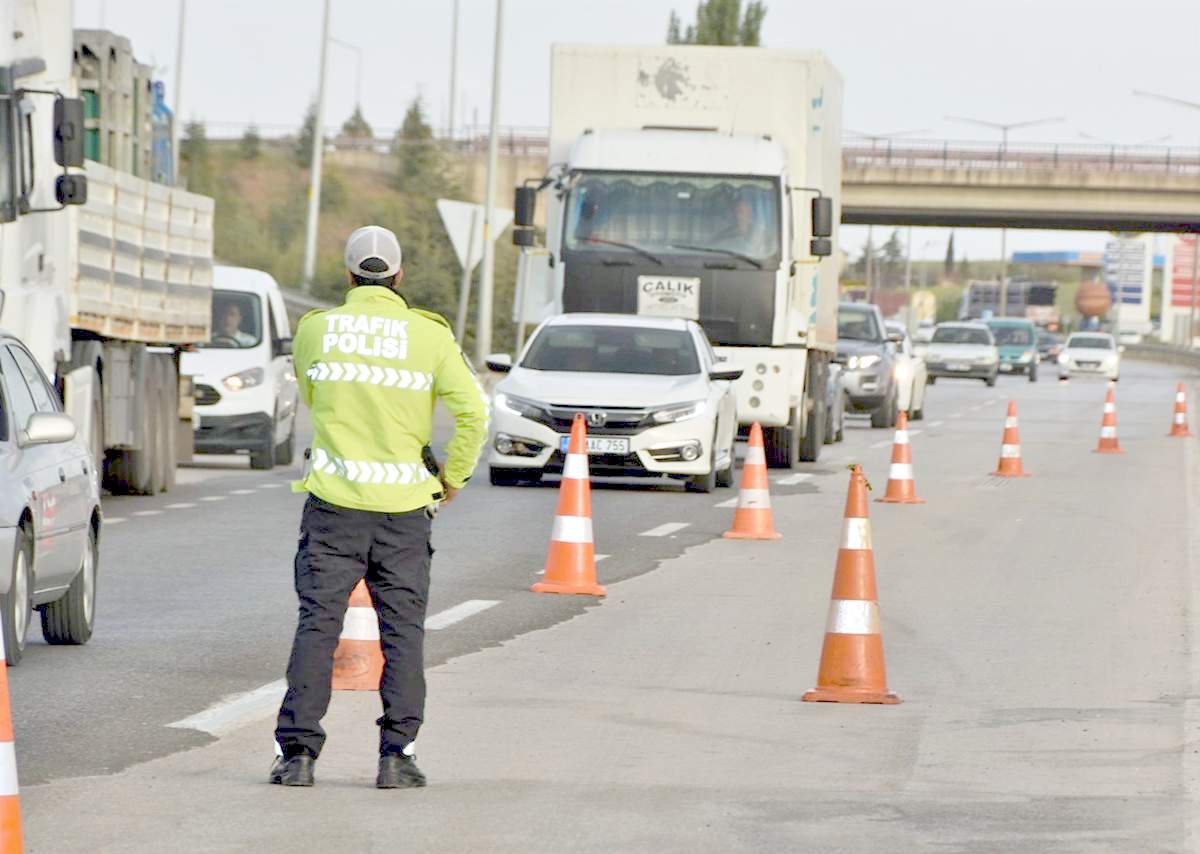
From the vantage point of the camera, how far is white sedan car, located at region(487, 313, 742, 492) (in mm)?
21781

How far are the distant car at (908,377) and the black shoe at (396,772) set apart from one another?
31.2 metres

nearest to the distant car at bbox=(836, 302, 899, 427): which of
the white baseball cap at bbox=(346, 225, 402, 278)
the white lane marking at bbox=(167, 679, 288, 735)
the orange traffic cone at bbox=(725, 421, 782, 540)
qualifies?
the orange traffic cone at bbox=(725, 421, 782, 540)

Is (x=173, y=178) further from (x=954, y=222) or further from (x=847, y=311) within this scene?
(x=954, y=222)

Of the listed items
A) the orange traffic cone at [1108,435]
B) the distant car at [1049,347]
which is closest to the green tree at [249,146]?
the distant car at [1049,347]

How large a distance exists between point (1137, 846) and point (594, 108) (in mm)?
19763

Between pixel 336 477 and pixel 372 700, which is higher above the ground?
pixel 336 477

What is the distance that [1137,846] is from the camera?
7.00 m

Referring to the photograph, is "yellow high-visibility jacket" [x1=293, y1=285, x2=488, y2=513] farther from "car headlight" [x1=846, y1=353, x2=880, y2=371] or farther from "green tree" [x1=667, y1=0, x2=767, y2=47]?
"green tree" [x1=667, y1=0, x2=767, y2=47]

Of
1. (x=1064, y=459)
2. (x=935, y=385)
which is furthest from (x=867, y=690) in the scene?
(x=935, y=385)

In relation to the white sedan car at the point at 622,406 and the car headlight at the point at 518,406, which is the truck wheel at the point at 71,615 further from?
the car headlight at the point at 518,406

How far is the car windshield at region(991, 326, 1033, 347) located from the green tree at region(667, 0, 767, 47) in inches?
836

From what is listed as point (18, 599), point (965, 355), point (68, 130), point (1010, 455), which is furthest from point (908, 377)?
point (18, 599)

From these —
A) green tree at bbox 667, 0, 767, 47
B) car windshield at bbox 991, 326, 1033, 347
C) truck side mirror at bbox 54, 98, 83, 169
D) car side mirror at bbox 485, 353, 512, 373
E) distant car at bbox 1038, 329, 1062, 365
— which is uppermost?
green tree at bbox 667, 0, 767, 47

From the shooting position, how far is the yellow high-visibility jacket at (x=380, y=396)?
7828 mm
